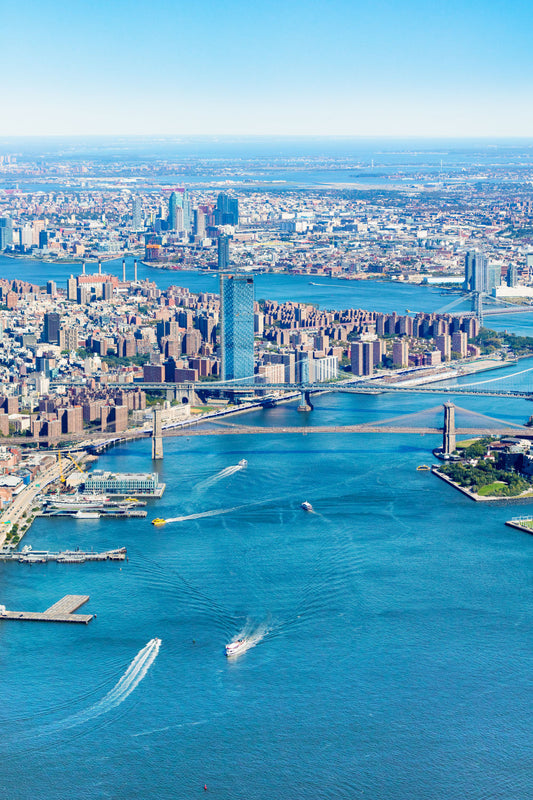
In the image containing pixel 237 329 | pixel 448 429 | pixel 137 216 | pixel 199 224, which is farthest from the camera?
pixel 137 216

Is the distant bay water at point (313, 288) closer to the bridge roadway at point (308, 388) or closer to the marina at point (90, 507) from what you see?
the bridge roadway at point (308, 388)

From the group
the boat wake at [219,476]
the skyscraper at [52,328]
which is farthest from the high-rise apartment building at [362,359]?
the boat wake at [219,476]

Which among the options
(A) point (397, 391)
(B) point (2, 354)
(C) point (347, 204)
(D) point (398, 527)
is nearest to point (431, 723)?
(D) point (398, 527)

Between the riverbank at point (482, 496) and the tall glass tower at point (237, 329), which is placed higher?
the tall glass tower at point (237, 329)

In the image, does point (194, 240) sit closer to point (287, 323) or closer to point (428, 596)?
point (287, 323)

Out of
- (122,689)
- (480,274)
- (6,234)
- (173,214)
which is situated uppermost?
(173,214)

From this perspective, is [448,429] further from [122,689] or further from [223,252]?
[223,252]

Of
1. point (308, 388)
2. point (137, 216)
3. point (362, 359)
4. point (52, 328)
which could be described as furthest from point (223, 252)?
point (308, 388)
